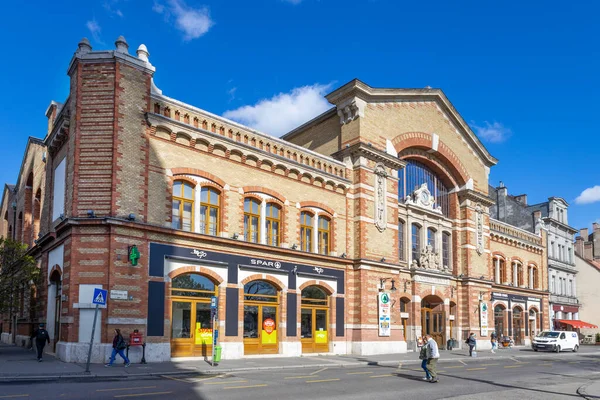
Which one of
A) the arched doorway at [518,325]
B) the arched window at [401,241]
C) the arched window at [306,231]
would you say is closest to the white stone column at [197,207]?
the arched window at [306,231]

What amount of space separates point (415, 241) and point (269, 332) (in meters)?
13.9

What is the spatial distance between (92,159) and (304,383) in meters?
12.0

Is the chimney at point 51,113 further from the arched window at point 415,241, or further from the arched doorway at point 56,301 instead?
the arched window at point 415,241

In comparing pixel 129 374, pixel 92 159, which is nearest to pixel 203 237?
pixel 92 159

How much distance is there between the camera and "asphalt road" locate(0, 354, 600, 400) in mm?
14625

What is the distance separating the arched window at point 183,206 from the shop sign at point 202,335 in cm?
418

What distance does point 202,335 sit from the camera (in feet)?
79.9

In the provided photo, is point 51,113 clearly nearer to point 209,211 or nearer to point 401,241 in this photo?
point 209,211

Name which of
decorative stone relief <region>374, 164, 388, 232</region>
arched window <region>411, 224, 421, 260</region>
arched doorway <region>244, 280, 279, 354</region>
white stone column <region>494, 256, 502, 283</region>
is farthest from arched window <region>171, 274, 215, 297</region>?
white stone column <region>494, 256, 502, 283</region>

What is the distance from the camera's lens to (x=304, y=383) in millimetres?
17766

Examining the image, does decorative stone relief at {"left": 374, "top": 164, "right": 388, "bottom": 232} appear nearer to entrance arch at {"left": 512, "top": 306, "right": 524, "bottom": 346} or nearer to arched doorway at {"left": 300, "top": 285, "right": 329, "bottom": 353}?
arched doorway at {"left": 300, "top": 285, "right": 329, "bottom": 353}

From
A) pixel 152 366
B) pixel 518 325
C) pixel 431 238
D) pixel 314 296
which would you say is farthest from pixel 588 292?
pixel 152 366

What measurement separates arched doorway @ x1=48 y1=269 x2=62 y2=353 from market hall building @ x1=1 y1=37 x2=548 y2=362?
11cm

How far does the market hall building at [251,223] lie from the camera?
22.3 m
